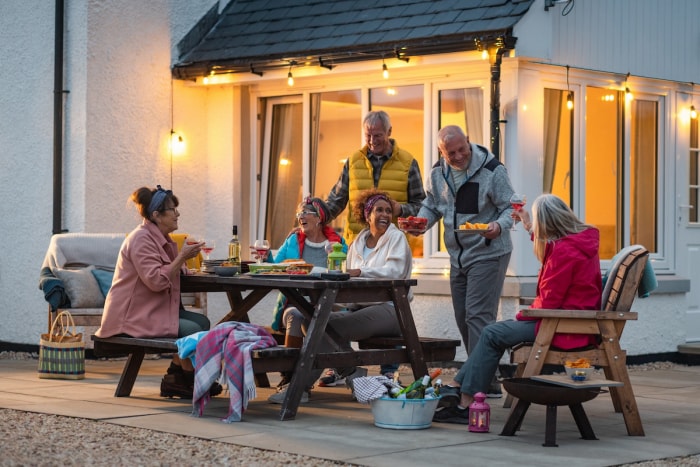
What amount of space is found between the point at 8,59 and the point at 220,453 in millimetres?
6857

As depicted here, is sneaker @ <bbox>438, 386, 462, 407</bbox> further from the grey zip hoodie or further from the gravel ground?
the gravel ground

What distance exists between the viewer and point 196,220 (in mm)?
11680

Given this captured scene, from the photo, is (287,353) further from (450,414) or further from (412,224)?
(412,224)

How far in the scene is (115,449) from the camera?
580 cm

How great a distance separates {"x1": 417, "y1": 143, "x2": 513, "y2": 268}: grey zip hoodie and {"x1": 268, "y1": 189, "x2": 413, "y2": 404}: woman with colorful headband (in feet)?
1.21

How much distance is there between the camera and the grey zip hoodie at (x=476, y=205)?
306 inches

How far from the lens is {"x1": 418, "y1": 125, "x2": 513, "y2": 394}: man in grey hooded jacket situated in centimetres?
773

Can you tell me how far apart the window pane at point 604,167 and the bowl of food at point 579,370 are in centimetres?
424

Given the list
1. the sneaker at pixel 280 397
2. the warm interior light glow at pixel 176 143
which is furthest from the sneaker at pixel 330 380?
the warm interior light glow at pixel 176 143

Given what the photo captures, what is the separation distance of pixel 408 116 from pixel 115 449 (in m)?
5.33

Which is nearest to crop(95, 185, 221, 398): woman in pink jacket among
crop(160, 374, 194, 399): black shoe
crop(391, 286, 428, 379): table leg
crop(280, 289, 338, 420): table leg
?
crop(160, 374, 194, 399): black shoe

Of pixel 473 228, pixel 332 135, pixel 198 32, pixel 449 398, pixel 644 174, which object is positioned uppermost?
pixel 198 32

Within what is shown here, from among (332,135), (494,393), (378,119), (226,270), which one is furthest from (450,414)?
(332,135)

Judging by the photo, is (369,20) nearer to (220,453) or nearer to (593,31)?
(593,31)
